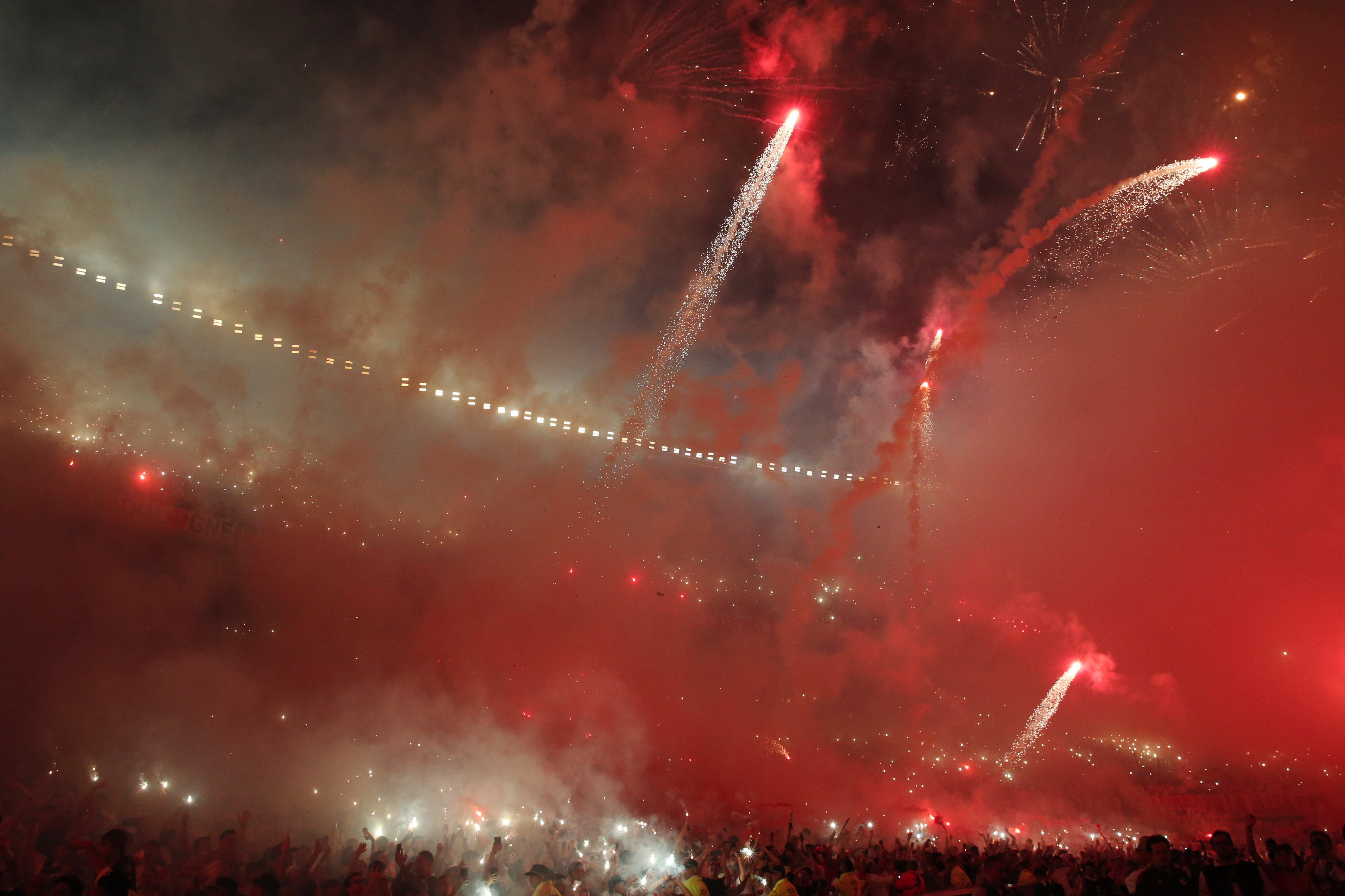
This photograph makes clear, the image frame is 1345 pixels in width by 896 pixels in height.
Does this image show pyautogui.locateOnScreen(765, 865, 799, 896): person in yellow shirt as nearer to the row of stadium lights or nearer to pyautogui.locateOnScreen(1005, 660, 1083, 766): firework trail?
the row of stadium lights

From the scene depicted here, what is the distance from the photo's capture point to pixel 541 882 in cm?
526

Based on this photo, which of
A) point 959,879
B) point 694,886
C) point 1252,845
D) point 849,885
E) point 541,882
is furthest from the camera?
point 959,879

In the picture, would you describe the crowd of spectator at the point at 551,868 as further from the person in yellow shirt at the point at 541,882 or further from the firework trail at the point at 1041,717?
the firework trail at the point at 1041,717

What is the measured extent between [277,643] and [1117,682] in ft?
69.6

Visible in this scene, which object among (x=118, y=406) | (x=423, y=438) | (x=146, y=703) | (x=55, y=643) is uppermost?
(x=423, y=438)

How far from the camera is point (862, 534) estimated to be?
892 inches

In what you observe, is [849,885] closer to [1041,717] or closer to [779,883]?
[779,883]

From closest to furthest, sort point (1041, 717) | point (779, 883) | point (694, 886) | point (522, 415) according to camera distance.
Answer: point (779, 883) < point (694, 886) < point (522, 415) < point (1041, 717)

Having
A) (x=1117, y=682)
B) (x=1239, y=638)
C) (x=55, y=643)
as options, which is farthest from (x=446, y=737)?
(x=1239, y=638)

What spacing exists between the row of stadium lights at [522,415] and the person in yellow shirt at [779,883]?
11913mm

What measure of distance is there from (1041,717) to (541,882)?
18258mm

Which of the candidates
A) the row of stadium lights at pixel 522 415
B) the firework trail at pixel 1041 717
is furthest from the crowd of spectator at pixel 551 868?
the firework trail at pixel 1041 717

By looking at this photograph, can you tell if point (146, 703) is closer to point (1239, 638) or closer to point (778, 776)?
point (778, 776)

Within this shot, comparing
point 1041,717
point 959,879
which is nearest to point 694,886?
point 959,879
